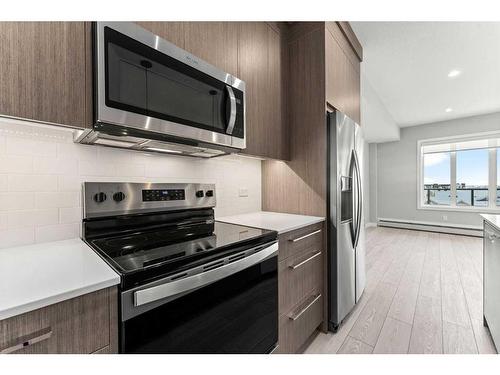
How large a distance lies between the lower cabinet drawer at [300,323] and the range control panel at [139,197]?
92 centimetres

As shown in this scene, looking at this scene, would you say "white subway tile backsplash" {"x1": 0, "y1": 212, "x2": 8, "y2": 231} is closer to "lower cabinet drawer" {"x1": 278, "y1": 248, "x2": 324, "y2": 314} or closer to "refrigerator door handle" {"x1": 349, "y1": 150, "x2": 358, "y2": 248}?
"lower cabinet drawer" {"x1": 278, "y1": 248, "x2": 324, "y2": 314}

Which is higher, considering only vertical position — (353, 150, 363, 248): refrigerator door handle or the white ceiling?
the white ceiling

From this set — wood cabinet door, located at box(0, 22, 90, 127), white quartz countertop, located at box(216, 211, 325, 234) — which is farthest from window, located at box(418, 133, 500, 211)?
wood cabinet door, located at box(0, 22, 90, 127)

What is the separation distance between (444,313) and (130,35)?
120 inches

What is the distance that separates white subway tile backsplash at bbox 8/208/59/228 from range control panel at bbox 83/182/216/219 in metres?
0.12

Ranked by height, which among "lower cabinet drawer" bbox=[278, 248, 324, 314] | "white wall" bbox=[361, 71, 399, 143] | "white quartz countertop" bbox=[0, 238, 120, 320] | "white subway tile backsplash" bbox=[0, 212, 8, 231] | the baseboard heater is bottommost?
the baseboard heater

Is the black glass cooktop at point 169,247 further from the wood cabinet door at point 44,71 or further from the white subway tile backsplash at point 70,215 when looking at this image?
the wood cabinet door at point 44,71

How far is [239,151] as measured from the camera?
150 cm

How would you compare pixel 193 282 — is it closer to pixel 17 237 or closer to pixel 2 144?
pixel 17 237

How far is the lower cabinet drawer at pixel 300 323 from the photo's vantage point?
1354mm

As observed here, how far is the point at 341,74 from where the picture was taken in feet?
6.75

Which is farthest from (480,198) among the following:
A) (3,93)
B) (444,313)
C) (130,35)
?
(3,93)

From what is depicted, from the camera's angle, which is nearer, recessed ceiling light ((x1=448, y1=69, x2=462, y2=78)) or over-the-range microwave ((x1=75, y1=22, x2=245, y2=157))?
over-the-range microwave ((x1=75, y1=22, x2=245, y2=157))

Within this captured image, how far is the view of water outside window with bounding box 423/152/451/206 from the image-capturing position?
18.0 feet
